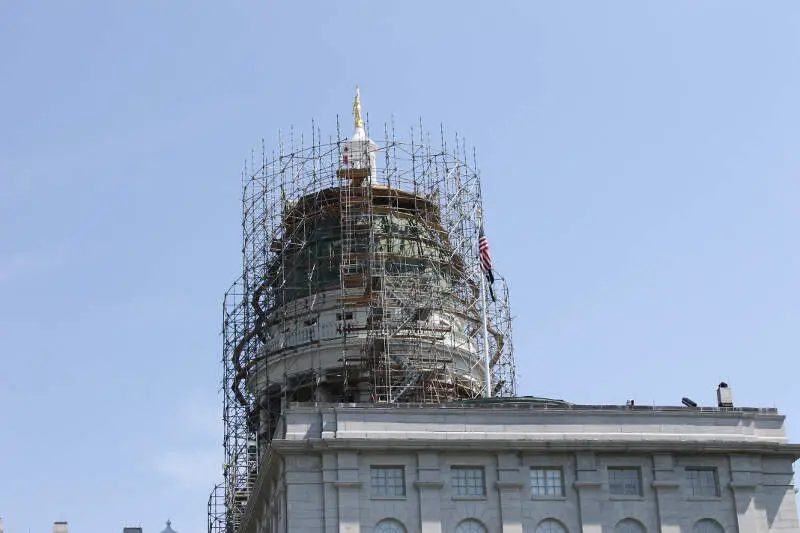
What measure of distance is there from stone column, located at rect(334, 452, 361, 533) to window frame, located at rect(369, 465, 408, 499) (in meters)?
0.79

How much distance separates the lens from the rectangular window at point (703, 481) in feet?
260

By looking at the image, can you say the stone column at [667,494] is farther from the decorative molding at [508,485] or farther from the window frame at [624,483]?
the decorative molding at [508,485]

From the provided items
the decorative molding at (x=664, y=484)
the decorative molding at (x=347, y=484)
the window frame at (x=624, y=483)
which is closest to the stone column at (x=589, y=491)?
the window frame at (x=624, y=483)

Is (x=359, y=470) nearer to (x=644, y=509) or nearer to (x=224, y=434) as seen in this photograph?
(x=644, y=509)

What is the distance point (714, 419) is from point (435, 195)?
33186mm

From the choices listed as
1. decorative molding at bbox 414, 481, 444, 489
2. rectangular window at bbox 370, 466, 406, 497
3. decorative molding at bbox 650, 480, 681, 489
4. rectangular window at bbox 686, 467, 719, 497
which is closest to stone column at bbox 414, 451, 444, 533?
decorative molding at bbox 414, 481, 444, 489

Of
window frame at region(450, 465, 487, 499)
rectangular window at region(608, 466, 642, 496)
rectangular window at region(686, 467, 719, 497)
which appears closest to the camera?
window frame at region(450, 465, 487, 499)

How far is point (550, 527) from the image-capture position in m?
77.4

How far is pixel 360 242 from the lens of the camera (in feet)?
337

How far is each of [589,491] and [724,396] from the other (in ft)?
33.6

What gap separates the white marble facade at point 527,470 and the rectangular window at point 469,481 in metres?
0.05

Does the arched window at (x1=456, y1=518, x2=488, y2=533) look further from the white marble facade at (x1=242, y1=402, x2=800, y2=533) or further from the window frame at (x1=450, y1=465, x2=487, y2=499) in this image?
the window frame at (x1=450, y1=465, x2=487, y2=499)

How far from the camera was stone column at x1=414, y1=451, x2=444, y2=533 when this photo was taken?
76312 millimetres

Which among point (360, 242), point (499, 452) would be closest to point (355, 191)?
point (360, 242)
